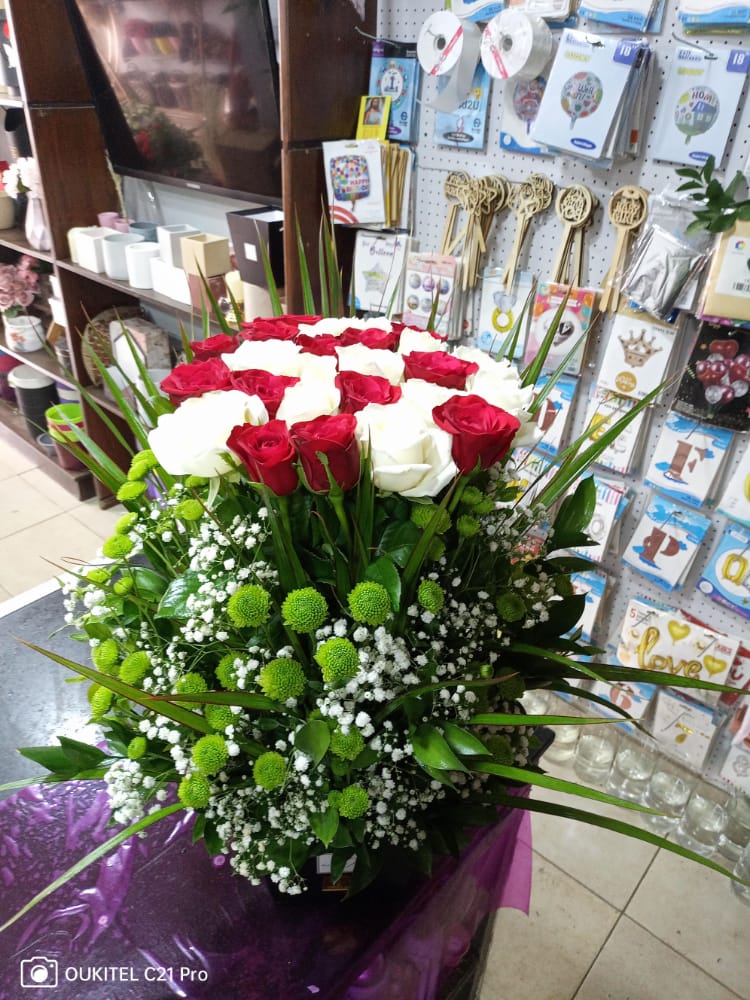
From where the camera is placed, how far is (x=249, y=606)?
59 cm

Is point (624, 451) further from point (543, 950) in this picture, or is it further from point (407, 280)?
point (543, 950)

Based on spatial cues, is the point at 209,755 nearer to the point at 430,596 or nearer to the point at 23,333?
the point at 430,596

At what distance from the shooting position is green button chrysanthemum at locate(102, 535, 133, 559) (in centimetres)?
70

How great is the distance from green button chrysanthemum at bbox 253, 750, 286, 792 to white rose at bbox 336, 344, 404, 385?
0.36 metres

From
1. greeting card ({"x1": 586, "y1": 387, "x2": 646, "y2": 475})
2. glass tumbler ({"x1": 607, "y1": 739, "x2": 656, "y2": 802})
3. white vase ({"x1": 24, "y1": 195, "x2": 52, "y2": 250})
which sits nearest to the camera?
greeting card ({"x1": 586, "y1": 387, "x2": 646, "y2": 475})

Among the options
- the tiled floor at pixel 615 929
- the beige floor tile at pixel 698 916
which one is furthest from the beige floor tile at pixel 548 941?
the beige floor tile at pixel 698 916

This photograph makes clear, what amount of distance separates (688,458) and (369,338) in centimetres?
111

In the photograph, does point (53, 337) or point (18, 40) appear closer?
point (18, 40)

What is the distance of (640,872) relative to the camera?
1742mm

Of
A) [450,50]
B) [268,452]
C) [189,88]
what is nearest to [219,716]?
[268,452]

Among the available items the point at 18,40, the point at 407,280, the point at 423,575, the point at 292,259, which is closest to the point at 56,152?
the point at 18,40

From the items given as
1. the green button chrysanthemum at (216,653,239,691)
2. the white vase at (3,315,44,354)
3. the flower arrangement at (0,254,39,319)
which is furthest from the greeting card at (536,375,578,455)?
the flower arrangement at (0,254,39,319)

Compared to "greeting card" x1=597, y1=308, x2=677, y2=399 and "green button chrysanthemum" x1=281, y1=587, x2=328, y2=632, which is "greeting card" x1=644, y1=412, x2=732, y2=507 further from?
"green button chrysanthemum" x1=281, y1=587, x2=328, y2=632

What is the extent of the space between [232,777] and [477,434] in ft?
1.33
